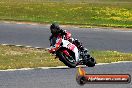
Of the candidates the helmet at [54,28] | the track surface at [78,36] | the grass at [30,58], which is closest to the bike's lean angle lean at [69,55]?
the helmet at [54,28]

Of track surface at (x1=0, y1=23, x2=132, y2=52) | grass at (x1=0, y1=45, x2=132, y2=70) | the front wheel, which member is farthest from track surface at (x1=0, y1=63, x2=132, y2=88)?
track surface at (x1=0, y1=23, x2=132, y2=52)

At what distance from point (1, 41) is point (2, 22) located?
Result: 37.9 ft

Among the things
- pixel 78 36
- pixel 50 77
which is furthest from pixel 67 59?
pixel 78 36

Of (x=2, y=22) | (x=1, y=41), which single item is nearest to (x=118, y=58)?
(x=1, y=41)

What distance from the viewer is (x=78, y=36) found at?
32156mm

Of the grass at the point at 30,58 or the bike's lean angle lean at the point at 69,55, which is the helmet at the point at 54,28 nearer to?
the bike's lean angle lean at the point at 69,55

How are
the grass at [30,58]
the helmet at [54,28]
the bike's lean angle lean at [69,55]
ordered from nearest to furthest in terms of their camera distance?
the helmet at [54,28] < the bike's lean angle lean at [69,55] < the grass at [30,58]

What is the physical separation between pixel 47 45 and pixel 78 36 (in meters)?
4.50

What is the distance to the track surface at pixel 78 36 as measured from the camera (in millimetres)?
28078

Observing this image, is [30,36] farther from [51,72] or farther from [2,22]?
[51,72]

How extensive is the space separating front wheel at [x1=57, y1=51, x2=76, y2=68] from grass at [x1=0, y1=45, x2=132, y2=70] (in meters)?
1.80

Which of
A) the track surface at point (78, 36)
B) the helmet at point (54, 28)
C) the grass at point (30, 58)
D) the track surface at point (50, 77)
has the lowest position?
the track surface at point (78, 36)

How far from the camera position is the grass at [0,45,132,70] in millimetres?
18609

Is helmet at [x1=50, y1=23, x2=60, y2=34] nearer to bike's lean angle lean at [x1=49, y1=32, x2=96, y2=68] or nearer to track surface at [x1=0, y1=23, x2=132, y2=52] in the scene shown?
bike's lean angle lean at [x1=49, y1=32, x2=96, y2=68]
